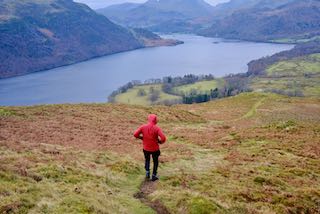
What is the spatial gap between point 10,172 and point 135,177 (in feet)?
22.7

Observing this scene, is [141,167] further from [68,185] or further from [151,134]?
[68,185]

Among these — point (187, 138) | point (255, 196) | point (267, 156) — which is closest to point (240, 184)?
point (255, 196)

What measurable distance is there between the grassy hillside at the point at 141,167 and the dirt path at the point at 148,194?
5 centimetres

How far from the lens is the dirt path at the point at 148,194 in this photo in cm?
1628

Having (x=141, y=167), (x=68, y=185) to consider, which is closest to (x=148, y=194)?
(x=68, y=185)

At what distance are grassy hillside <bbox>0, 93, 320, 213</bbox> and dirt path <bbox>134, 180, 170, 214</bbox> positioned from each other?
0.05m

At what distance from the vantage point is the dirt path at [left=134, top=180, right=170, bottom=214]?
641 inches

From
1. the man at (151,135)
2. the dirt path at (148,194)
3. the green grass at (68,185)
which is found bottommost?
the dirt path at (148,194)

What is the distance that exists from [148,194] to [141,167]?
4.79 metres

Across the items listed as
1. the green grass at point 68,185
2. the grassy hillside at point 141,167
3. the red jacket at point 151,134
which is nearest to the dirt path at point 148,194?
the grassy hillside at point 141,167

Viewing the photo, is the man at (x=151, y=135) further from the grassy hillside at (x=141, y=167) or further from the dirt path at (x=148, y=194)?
the grassy hillside at (x=141, y=167)

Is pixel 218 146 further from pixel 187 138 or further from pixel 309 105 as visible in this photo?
pixel 309 105

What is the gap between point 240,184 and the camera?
2050cm

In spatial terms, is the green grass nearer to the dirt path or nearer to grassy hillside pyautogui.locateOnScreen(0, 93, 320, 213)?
grassy hillside pyautogui.locateOnScreen(0, 93, 320, 213)
